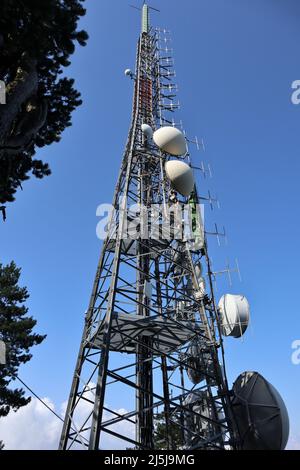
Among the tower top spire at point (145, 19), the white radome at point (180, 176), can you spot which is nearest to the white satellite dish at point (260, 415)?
the white radome at point (180, 176)

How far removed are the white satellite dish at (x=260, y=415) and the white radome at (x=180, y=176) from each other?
7491 millimetres

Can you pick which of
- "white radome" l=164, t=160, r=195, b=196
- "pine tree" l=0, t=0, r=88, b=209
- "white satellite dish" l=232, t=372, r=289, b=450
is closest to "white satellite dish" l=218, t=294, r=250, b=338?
"white satellite dish" l=232, t=372, r=289, b=450

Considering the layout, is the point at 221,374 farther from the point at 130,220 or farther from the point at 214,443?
the point at 130,220

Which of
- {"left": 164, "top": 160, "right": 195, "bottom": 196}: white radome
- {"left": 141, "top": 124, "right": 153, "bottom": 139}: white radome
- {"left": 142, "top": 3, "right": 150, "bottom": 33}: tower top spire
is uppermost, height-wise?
{"left": 142, "top": 3, "right": 150, "bottom": 33}: tower top spire

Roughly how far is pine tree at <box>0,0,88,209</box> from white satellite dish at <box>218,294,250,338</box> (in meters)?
8.03

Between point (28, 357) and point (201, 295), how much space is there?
12355mm

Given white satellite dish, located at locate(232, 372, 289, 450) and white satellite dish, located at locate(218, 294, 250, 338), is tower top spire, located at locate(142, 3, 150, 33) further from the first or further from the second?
white satellite dish, located at locate(232, 372, 289, 450)

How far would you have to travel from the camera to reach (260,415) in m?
9.98

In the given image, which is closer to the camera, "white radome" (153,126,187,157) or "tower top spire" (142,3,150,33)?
"white radome" (153,126,187,157)

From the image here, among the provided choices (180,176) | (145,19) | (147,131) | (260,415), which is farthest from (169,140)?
(145,19)

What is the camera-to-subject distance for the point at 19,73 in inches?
322

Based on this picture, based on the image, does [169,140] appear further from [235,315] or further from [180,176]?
[235,315]

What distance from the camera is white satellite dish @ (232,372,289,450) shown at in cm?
962

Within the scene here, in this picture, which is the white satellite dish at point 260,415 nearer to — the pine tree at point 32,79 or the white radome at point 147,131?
the pine tree at point 32,79
